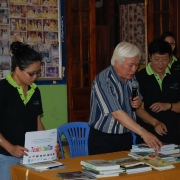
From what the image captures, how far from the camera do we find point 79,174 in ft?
10.9

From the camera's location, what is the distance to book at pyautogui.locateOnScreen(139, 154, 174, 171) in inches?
139

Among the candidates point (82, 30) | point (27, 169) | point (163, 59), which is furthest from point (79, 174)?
point (82, 30)

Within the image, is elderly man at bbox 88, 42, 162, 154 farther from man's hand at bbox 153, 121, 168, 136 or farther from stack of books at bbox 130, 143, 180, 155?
man's hand at bbox 153, 121, 168, 136

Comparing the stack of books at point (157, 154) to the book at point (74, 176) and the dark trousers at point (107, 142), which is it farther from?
the book at point (74, 176)

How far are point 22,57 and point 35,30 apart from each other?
109 inches

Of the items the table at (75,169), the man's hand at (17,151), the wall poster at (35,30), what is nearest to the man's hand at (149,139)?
the table at (75,169)

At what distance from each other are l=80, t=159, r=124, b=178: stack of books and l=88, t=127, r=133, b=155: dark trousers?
1.98 feet

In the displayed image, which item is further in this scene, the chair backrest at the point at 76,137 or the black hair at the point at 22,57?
the chair backrest at the point at 76,137

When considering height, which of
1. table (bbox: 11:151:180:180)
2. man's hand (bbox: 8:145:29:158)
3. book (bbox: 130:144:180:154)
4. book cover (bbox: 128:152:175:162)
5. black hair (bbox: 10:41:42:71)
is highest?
black hair (bbox: 10:41:42:71)

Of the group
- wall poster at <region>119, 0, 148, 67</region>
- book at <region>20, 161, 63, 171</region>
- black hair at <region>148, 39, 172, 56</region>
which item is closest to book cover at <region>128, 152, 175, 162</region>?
book at <region>20, 161, 63, 171</region>

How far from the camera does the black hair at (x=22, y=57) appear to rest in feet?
12.2

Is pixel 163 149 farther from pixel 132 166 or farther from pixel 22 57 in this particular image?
pixel 22 57

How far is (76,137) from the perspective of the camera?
4.64m

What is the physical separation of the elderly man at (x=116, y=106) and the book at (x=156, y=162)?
125 mm
